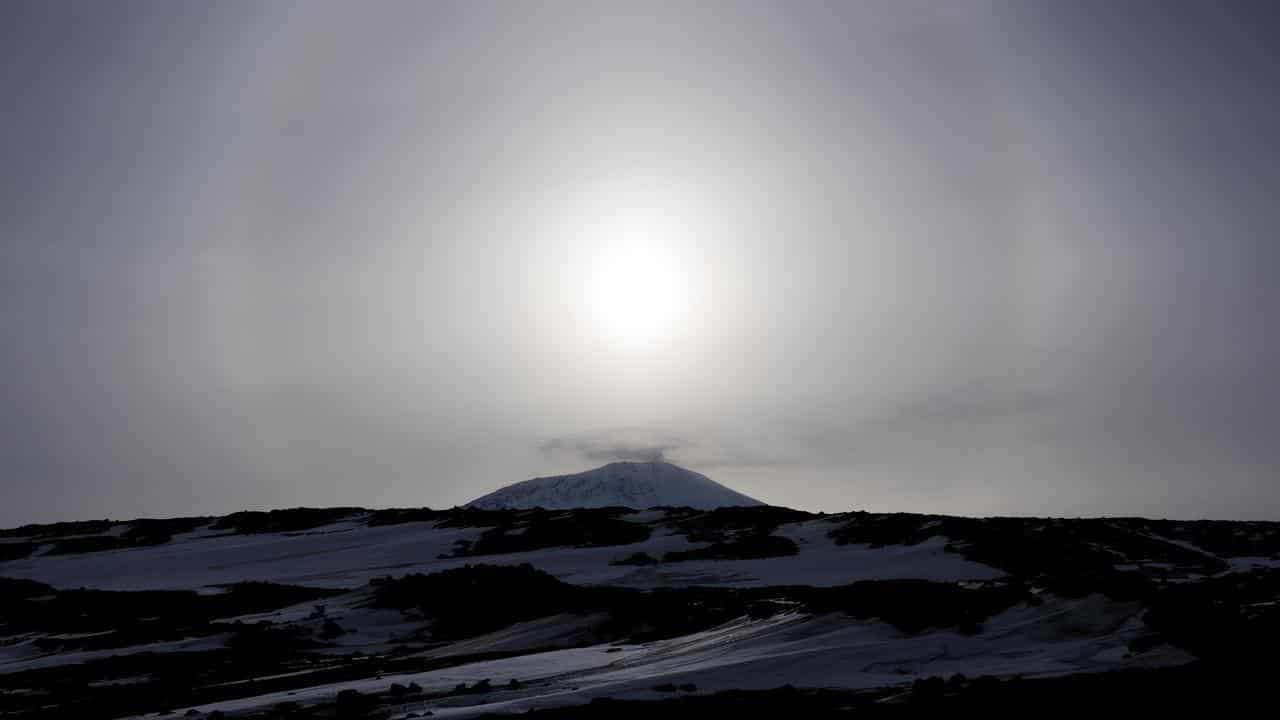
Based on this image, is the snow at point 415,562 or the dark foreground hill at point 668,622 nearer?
the dark foreground hill at point 668,622

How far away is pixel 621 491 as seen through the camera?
145 meters

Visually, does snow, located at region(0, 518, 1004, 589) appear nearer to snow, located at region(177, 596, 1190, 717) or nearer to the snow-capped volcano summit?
snow, located at region(177, 596, 1190, 717)

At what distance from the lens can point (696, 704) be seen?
14.2 metres

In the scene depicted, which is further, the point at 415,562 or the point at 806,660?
the point at 415,562

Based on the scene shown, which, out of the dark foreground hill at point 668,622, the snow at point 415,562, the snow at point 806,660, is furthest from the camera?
the snow at point 415,562

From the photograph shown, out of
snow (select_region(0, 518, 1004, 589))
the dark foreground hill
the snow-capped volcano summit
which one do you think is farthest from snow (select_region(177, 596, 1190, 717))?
the snow-capped volcano summit

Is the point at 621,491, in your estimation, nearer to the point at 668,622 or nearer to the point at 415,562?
the point at 415,562

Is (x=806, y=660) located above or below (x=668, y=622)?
below

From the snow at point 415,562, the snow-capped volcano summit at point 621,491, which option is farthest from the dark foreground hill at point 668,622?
the snow-capped volcano summit at point 621,491

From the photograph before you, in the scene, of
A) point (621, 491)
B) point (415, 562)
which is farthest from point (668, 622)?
point (621, 491)

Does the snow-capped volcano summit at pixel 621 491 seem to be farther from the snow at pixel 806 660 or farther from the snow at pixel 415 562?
the snow at pixel 806 660

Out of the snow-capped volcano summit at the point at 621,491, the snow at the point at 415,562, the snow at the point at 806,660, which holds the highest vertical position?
the snow-capped volcano summit at the point at 621,491

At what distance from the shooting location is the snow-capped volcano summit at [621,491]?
5546 inches

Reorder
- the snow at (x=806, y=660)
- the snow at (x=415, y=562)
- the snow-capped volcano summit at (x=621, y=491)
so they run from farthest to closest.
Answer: the snow-capped volcano summit at (x=621, y=491)
the snow at (x=415, y=562)
the snow at (x=806, y=660)
